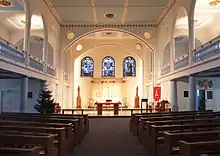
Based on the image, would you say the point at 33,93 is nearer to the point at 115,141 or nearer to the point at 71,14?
the point at 71,14

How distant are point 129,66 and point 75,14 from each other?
9.95 metres

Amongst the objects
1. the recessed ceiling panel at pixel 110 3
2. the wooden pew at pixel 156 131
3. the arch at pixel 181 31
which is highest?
the recessed ceiling panel at pixel 110 3

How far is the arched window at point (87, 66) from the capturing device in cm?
2466

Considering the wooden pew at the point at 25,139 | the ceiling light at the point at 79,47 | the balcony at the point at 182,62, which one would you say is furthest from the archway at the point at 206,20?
the wooden pew at the point at 25,139

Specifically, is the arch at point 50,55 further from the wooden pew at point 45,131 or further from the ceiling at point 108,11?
the wooden pew at point 45,131

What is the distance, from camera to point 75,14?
1614cm

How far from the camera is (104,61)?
81.7 ft

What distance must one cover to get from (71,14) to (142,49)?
7.49m

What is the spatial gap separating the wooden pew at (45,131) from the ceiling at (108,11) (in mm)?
10457

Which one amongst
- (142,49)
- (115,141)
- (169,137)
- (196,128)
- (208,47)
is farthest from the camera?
(142,49)

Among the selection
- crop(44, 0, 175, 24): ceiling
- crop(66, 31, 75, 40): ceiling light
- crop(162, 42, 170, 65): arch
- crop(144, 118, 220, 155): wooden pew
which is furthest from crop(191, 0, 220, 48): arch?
crop(144, 118, 220, 155): wooden pew

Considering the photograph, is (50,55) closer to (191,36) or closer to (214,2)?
(191,36)

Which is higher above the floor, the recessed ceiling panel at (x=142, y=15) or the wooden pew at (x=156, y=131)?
the recessed ceiling panel at (x=142, y=15)

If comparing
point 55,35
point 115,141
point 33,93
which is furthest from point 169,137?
point 55,35
